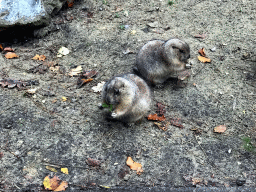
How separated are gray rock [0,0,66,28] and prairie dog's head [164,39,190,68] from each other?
2.81 m

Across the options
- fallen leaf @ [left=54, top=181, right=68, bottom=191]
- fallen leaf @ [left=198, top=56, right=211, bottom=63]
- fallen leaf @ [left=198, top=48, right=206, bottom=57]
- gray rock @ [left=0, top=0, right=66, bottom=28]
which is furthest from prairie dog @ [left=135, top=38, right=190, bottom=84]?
gray rock @ [left=0, top=0, right=66, bottom=28]

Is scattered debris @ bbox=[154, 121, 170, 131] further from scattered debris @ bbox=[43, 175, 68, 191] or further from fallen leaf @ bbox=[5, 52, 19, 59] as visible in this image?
fallen leaf @ bbox=[5, 52, 19, 59]

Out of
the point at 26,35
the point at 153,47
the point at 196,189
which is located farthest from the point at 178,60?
the point at 26,35

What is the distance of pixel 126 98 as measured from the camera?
12.0 ft

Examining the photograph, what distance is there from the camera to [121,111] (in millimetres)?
3732

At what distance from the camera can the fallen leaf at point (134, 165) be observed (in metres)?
3.41

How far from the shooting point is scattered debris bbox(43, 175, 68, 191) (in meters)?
3.12

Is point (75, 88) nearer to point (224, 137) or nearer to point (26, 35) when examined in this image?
point (26, 35)

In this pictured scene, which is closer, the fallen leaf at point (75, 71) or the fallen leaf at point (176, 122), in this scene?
the fallen leaf at point (176, 122)

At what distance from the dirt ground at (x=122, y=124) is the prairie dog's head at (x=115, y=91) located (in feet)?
1.93

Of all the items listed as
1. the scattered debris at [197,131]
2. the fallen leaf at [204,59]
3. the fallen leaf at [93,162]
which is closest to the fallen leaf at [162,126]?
the scattered debris at [197,131]

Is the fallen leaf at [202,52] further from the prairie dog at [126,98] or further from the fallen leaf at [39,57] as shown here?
the fallen leaf at [39,57]

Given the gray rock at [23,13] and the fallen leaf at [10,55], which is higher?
the gray rock at [23,13]

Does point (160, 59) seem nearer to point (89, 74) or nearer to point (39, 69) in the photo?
point (89, 74)
